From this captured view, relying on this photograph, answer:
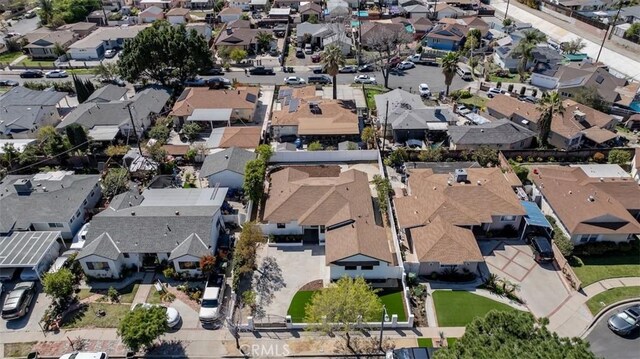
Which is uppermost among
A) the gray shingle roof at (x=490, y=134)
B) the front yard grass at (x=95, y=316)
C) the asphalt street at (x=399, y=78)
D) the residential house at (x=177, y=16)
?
the residential house at (x=177, y=16)

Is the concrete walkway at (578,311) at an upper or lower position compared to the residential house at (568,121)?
lower

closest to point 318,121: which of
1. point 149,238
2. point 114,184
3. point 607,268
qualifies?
point 114,184

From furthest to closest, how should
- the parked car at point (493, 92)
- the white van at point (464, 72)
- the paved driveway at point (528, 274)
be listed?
1. the white van at point (464, 72)
2. the parked car at point (493, 92)
3. the paved driveway at point (528, 274)

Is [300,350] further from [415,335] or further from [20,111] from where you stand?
[20,111]

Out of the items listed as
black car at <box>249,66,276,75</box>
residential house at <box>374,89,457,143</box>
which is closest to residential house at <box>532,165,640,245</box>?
residential house at <box>374,89,457,143</box>

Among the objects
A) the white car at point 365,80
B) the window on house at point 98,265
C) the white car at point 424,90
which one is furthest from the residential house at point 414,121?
the window on house at point 98,265

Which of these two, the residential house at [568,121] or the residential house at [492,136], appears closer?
the residential house at [492,136]

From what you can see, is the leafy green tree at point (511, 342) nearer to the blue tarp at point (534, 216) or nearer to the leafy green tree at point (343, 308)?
the leafy green tree at point (343, 308)

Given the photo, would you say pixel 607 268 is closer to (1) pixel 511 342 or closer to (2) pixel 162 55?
(1) pixel 511 342
